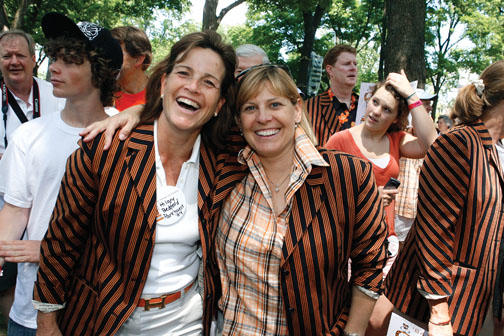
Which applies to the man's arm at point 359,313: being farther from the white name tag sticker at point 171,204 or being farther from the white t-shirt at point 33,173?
the white t-shirt at point 33,173

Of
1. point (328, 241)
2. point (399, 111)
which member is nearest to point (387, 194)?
point (399, 111)

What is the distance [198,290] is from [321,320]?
27.4 inches

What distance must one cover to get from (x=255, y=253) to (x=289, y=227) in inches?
8.8

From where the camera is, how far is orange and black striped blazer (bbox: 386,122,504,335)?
204cm

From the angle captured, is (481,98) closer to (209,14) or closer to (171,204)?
(171,204)

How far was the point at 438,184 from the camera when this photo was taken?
6.92 feet

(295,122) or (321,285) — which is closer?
(321,285)

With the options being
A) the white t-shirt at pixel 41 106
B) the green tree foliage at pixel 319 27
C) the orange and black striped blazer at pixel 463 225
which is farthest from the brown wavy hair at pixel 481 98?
the green tree foliage at pixel 319 27

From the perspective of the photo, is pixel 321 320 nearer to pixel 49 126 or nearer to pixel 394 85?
pixel 49 126

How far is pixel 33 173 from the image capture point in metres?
2.03

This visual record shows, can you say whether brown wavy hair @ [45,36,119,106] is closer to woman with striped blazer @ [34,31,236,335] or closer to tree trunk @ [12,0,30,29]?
woman with striped blazer @ [34,31,236,335]

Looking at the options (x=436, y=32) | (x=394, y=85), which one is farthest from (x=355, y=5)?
(x=394, y=85)

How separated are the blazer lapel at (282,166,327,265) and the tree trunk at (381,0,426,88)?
14.2 feet

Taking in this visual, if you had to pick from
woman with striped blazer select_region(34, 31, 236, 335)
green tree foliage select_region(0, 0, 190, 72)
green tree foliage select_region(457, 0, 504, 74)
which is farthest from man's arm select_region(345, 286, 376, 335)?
green tree foliage select_region(457, 0, 504, 74)
